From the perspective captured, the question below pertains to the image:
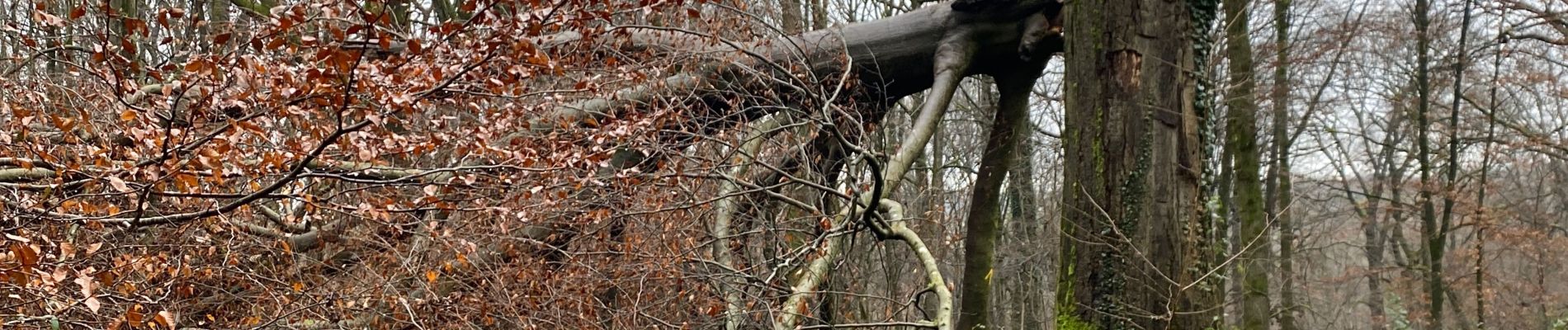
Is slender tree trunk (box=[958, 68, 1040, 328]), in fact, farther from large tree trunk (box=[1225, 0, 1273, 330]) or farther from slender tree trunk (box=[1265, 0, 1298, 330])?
slender tree trunk (box=[1265, 0, 1298, 330])

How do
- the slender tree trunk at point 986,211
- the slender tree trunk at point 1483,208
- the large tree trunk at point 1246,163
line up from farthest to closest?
the slender tree trunk at point 1483,208
the large tree trunk at point 1246,163
the slender tree trunk at point 986,211

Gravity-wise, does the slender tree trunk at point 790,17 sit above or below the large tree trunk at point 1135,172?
above

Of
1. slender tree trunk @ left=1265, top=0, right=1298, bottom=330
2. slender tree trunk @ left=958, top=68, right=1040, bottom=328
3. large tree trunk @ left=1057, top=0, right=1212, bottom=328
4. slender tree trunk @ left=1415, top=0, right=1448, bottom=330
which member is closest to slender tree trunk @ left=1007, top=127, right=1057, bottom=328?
slender tree trunk @ left=1265, top=0, right=1298, bottom=330

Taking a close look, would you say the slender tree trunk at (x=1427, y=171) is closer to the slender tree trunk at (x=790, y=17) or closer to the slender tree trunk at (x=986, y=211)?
the slender tree trunk at (x=986, y=211)

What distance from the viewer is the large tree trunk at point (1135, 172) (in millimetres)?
5117

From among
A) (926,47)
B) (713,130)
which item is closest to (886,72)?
(926,47)

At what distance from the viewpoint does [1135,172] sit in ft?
16.9

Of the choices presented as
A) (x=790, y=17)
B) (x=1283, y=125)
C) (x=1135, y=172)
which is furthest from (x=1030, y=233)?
(x=1135, y=172)

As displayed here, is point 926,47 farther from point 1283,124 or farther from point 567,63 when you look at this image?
point 1283,124

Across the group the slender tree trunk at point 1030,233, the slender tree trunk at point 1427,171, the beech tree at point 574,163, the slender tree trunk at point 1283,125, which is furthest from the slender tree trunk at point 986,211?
the slender tree trunk at point 1427,171

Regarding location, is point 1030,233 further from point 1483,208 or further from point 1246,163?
point 1483,208

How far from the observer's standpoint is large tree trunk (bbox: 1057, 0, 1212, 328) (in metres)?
5.12

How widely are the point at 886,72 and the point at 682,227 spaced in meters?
1.74

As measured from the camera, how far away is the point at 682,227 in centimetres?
700
